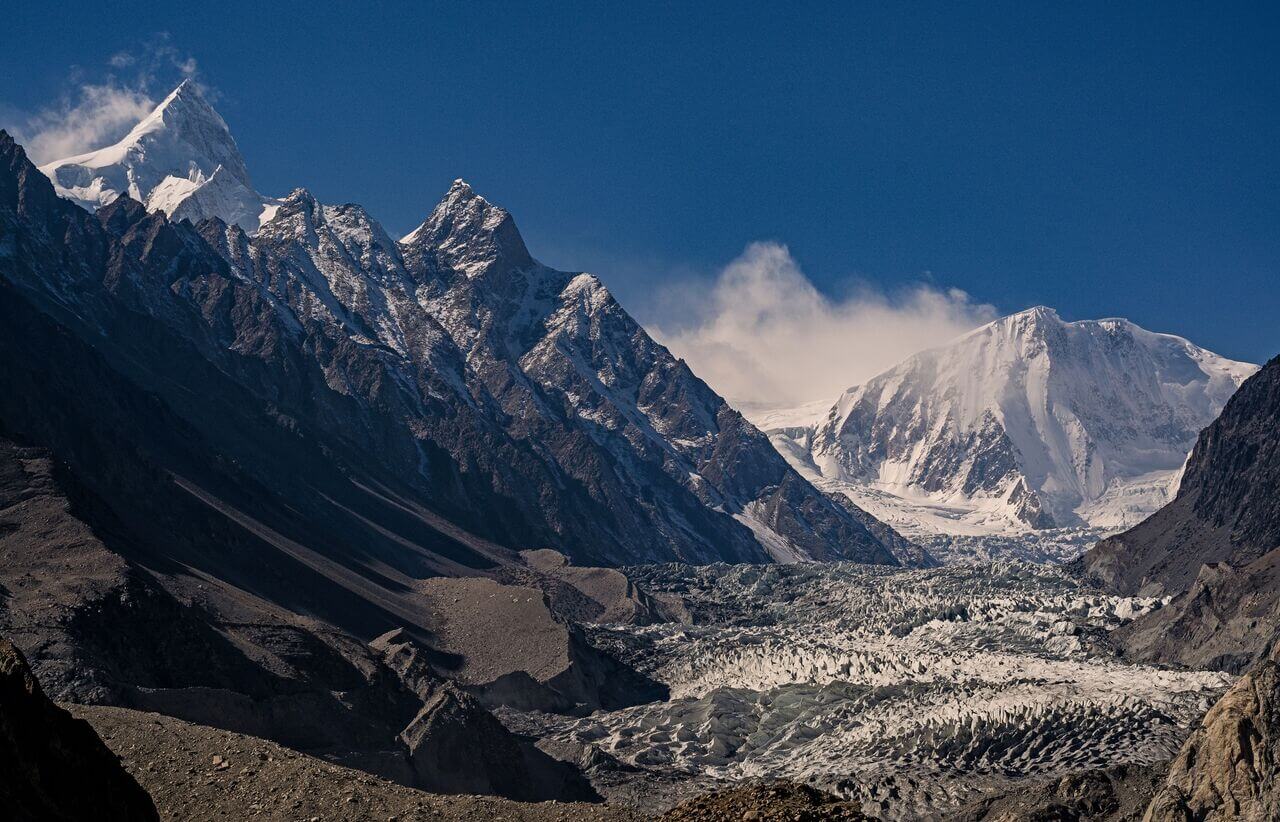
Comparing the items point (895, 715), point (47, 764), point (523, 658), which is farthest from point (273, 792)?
point (523, 658)

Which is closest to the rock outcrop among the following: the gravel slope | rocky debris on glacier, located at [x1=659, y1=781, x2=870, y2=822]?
rocky debris on glacier, located at [x1=659, y1=781, x2=870, y2=822]

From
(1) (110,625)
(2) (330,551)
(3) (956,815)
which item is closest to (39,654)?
(1) (110,625)

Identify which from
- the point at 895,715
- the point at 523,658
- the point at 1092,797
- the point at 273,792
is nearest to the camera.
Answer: the point at 273,792

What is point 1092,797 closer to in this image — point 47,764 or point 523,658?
point 47,764

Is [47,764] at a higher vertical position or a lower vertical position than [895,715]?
lower

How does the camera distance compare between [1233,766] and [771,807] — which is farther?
[1233,766]

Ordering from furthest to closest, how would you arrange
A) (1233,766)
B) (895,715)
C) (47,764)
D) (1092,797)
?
(895,715) → (1092,797) → (1233,766) → (47,764)

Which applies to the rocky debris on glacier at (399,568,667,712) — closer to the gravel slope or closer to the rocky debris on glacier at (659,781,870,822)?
the gravel slope

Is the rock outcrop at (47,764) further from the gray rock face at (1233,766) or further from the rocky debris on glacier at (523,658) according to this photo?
the rocky debris on glacier at (523,658)
